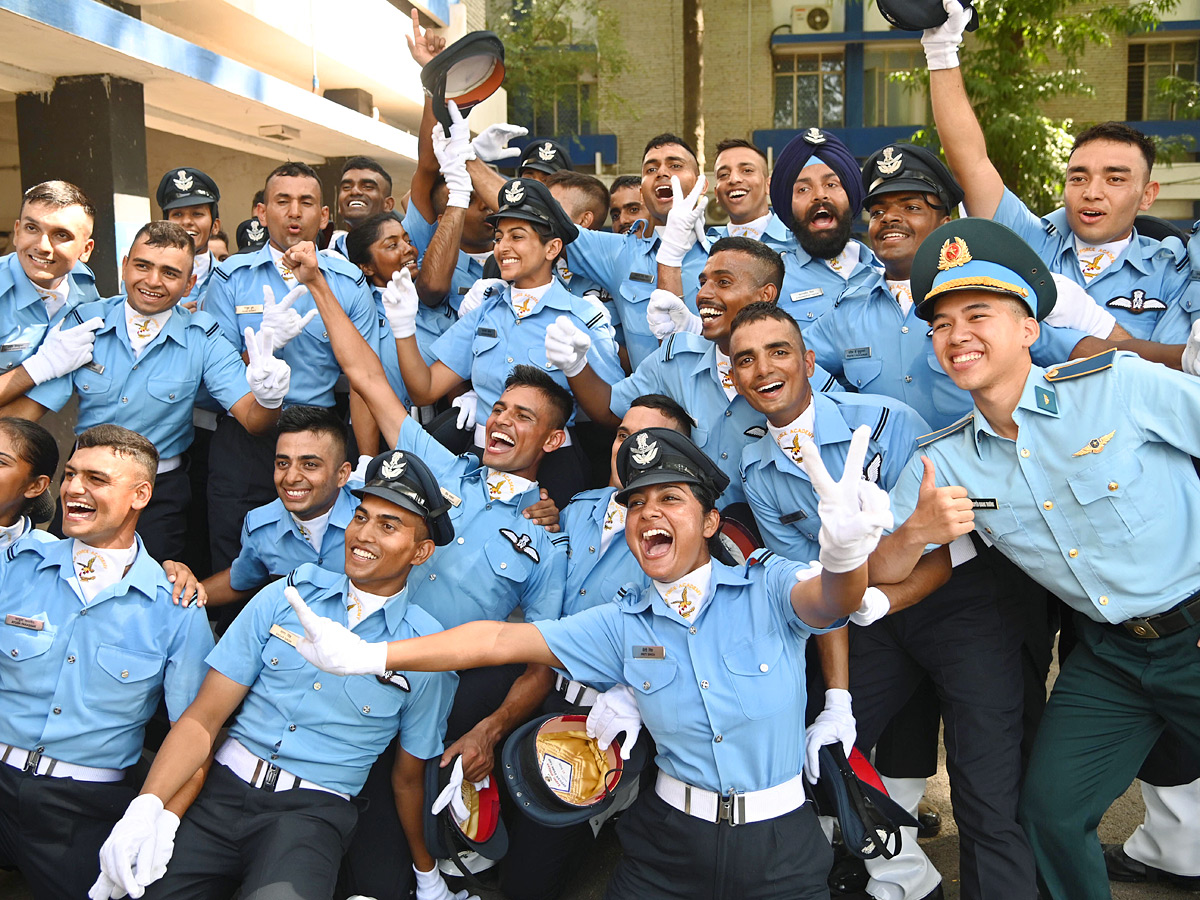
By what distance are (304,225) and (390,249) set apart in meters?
0.45

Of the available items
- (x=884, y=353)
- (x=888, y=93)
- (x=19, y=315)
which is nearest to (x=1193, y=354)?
(x=884, y=353)

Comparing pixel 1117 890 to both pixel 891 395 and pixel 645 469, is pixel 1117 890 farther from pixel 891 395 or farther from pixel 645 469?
pixel 645 469

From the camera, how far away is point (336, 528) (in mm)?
3992

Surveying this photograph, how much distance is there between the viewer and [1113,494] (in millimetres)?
2875

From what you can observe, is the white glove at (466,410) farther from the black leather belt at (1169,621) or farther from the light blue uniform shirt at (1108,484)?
the black leather belt at (1169,621)

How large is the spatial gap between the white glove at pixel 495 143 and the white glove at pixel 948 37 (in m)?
2.04

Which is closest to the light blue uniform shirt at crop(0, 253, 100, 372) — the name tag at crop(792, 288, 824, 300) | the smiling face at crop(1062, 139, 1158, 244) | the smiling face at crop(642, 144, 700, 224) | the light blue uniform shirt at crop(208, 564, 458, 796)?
the light blue uniform shirt at crop(208, 564, 458, 796)

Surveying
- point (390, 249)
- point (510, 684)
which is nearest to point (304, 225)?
point (390, 249)

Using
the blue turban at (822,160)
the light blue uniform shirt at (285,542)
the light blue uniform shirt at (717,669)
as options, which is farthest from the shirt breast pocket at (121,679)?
the blue turban at (822,160)

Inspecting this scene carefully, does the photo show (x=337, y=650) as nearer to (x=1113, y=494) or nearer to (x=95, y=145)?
(x=1113, y=494)

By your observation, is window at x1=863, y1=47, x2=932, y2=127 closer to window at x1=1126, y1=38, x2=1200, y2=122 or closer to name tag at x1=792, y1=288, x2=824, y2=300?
window at x1=1126, y1=38, x2=1200, y2=122

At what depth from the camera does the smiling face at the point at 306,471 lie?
3893mm

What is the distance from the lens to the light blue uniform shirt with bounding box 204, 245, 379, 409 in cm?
465

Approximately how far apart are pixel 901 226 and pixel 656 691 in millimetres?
2135
